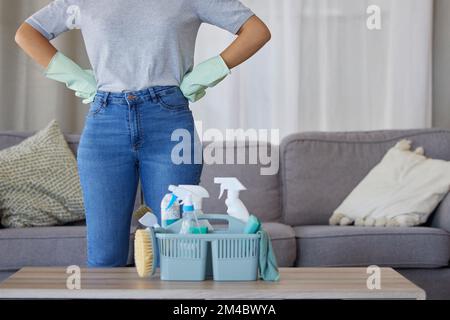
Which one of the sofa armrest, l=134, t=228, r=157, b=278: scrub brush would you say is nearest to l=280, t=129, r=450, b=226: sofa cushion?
the sofa armrest

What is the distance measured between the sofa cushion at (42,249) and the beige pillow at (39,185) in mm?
172

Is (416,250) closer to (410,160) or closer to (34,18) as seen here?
(410,160)

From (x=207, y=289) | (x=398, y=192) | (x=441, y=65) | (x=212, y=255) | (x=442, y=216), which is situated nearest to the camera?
(x=207, y=289)

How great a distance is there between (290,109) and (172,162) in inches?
65.5

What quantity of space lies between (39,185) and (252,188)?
2.65 ft

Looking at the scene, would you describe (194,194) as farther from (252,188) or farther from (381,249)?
(252,188)

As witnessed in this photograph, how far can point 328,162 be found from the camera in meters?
3.00

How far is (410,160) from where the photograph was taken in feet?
9.51

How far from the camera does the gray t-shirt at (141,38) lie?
1.85 metres

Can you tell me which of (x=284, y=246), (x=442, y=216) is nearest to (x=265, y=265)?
(x=284, y=246)

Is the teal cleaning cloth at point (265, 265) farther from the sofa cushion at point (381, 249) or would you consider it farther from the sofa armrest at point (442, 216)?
the sofa armrest at point (442, 216)

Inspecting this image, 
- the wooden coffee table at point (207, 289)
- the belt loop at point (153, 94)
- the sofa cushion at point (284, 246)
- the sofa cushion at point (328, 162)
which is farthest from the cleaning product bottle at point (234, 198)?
the sofa cushion at point (328, 162)
